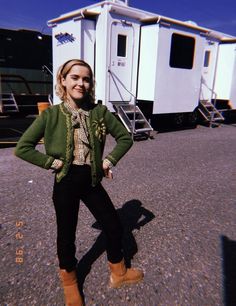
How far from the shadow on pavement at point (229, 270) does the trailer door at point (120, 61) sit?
6009 mm

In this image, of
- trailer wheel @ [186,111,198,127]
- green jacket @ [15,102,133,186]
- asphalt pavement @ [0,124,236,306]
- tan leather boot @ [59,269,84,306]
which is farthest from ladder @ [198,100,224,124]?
tan leather boot @ [59,269,84,306]

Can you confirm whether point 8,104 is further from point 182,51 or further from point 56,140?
point 56,140

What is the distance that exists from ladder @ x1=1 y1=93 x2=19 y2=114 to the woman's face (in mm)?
9001

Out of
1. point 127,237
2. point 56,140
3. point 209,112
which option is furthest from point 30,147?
point 209,112

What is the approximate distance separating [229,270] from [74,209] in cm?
173

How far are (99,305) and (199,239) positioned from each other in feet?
4.96

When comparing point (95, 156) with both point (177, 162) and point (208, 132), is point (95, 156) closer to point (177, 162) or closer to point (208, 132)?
point (177, 162)

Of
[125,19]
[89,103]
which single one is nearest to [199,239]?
[89,103]

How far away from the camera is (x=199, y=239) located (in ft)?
10.7

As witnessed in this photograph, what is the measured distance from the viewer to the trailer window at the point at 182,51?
8953 mm

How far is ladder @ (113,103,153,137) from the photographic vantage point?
8.16m

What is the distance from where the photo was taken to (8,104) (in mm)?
10531

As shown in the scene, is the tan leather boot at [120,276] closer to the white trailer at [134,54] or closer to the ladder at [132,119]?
the white trailer at [134,54]

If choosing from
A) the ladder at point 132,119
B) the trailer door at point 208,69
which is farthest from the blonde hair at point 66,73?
the trailer door at point 208,69
